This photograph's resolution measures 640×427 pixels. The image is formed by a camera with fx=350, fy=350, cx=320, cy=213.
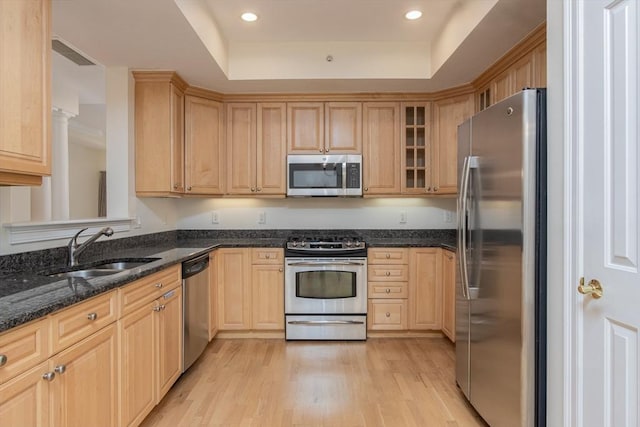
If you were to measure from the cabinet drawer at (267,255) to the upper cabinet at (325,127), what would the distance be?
101 cm

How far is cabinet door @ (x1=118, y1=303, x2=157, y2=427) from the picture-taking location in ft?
5.54

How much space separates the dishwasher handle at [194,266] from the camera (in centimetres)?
247

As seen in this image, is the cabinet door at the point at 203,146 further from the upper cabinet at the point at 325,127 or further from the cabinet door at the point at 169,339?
the cabinet door at the point at 169,339

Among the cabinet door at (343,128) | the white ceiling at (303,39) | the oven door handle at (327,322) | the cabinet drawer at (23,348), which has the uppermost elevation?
the white ceiling at (303,39)

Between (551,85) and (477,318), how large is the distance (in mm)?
1274

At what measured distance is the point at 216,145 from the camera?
3.45 m

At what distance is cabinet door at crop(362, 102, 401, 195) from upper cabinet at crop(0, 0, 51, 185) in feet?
8.43

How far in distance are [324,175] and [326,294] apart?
1153 millimetres

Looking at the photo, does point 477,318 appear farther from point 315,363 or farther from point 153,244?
point 153,244

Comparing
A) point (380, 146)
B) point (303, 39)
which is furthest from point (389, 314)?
point (303, 39)

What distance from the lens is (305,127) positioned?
3.53 meters
